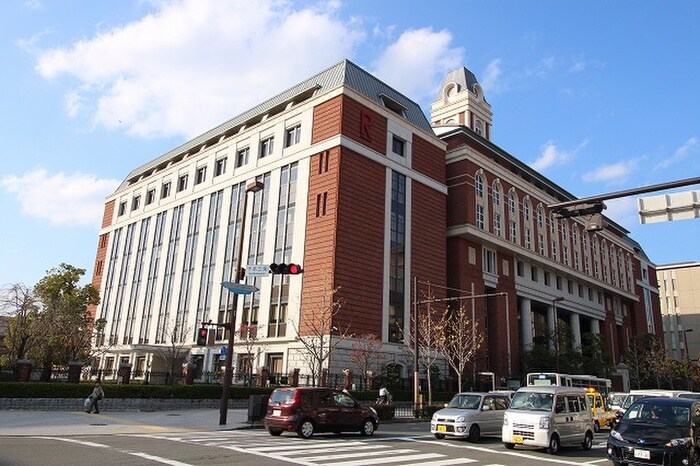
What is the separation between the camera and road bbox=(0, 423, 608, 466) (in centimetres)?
1199

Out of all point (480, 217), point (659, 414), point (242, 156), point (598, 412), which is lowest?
point (598, 412)

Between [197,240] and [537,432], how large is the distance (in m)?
44.2

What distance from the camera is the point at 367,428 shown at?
19125mm

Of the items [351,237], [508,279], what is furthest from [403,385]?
[508,279]

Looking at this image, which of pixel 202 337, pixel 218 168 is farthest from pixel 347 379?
pixel 218 168

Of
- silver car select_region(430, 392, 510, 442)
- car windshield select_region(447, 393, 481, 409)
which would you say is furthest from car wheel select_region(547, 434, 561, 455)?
car windshield select_region(447, 393, 481, 409)

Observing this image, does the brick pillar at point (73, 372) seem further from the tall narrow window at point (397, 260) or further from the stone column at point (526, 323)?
the stone column at point (526, 323)

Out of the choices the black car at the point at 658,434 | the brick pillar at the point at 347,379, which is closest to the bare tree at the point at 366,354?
the brick pillar at the point at 347,379

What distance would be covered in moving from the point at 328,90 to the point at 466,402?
31.1 m

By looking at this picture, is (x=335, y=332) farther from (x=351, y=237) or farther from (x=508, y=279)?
(x=508, y=279)

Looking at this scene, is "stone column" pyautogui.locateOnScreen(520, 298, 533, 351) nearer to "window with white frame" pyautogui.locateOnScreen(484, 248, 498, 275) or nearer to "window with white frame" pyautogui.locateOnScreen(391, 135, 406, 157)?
"window with white frame" pyautogui.locateOnScreen(484, 248, 498, 275)

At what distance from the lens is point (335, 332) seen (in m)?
38.4

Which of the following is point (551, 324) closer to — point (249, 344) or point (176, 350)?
point (249, 344)

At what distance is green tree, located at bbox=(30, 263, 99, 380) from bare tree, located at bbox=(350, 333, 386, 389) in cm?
2203
